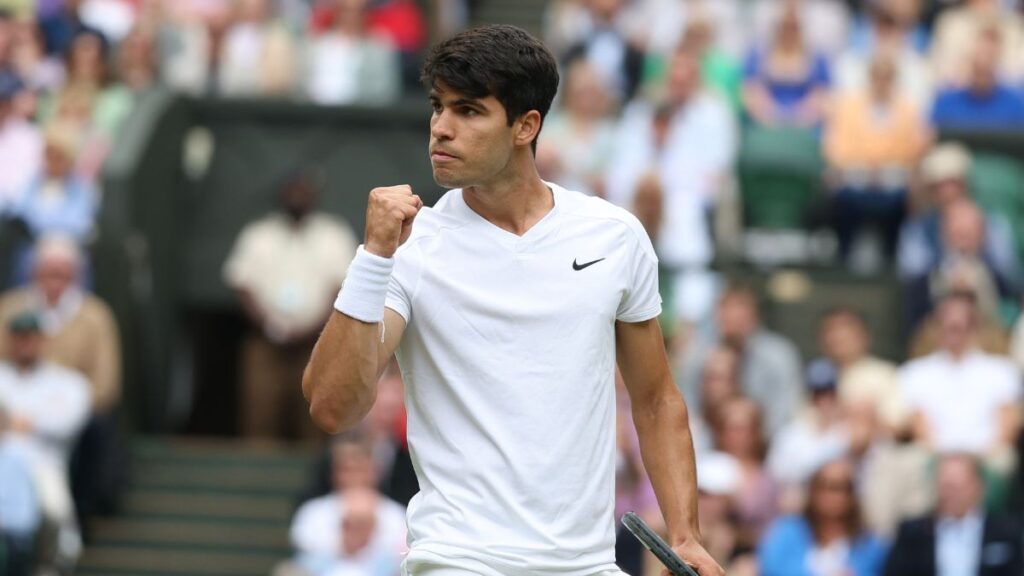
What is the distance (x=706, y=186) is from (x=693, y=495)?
7840 mm

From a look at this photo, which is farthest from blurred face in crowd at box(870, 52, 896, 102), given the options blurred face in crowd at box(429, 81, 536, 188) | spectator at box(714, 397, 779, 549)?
blurred face in crowd at box(429, 81, 536, 188)

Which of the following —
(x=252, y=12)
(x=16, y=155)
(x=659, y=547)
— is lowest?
(x=16, y=155)

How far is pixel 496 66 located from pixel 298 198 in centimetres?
852

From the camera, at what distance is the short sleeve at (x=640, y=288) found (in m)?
4.97

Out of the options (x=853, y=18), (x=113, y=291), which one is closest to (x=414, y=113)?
(x=113, y=291)

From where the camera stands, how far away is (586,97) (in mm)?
13102

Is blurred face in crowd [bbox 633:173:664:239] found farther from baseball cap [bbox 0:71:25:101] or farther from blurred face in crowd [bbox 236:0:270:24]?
baseball cap [bbox 0:71:25:101]

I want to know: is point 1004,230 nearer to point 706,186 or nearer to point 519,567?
point 706,186

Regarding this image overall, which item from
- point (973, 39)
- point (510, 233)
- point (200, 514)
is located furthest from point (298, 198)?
point (510, 233)

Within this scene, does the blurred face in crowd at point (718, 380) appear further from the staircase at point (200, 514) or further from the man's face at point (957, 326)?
the staircase at point (200, 514)

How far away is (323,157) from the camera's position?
1466 centimetres

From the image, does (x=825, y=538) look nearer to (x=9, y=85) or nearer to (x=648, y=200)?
(x=648, y=200)

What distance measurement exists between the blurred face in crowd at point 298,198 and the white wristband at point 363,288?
8662mm

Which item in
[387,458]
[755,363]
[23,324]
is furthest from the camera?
[755,363]
